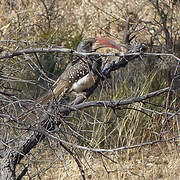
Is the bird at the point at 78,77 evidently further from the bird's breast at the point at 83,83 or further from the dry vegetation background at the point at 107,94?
the dry vegetation background at the point at 107,94

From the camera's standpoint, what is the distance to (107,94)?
321 cm

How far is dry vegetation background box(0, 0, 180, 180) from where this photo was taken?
164 inches

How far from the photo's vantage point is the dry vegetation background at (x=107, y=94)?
13.7 ft

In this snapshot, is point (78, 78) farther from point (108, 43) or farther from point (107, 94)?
point (107, 94)

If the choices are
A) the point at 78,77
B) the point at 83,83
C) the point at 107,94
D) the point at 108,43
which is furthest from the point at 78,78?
the point at 107,94

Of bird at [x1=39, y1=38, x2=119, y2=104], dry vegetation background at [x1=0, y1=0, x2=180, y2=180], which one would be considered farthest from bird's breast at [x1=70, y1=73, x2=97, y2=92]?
dry vegetation background at [x1=0, y1=0, x2=180, y2=180]

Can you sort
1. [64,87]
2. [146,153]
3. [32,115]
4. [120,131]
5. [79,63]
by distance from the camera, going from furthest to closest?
[146,153] < [120,131] < [79,63] < [64,87] < [32,115]

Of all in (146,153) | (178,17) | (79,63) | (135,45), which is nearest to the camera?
(135,45)

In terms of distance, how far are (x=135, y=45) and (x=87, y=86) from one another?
0.91 m

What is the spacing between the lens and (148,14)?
8.95m

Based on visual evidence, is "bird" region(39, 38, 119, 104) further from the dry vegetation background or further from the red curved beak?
the dry vegetation background

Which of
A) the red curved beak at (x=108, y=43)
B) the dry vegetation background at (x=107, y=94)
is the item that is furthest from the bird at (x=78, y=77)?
the dry vegetation background at (x=107, y=94)

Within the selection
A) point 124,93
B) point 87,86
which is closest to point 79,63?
point 87,86

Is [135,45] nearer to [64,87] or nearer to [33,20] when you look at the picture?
[64,87]
